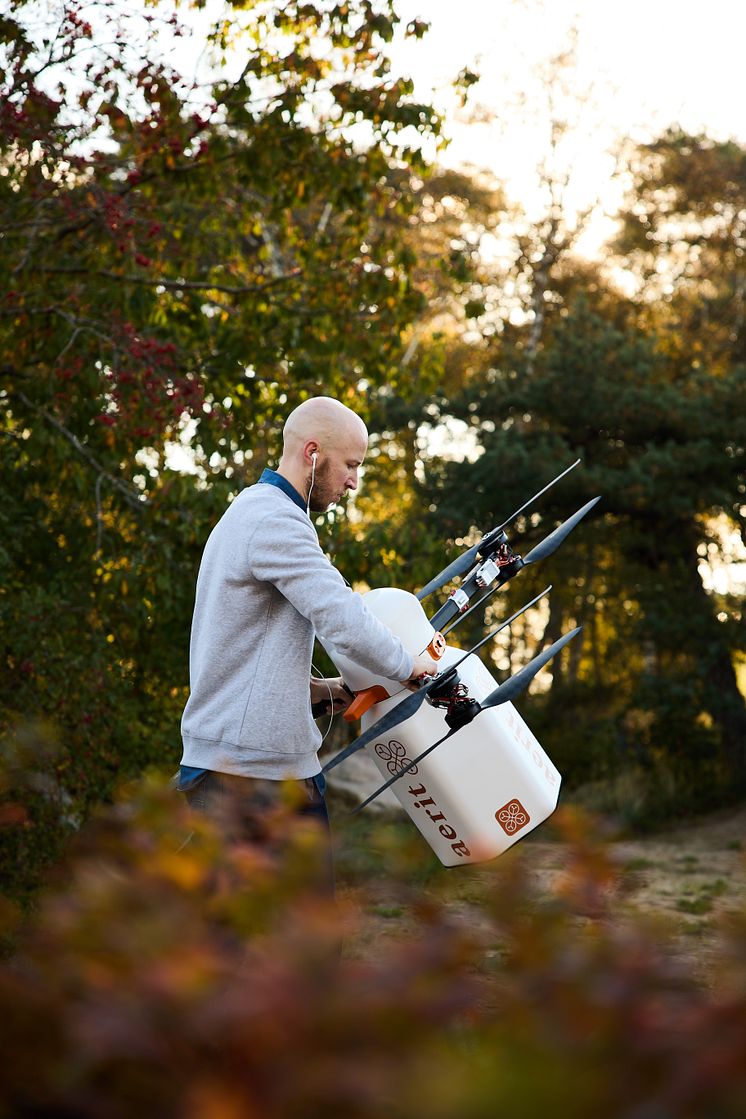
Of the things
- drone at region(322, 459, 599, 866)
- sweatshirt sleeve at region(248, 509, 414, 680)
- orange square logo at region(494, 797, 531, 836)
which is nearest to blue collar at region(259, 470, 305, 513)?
sweatshirt sleeve at region(248, 509, 414, 680)

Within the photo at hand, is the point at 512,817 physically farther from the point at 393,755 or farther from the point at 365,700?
the point at 365,700

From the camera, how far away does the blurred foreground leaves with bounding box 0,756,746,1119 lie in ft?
2.65

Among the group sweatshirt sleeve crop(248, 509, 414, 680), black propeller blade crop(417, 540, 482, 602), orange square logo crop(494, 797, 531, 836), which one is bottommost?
orange square logo crop(494, 797, 531, 836)

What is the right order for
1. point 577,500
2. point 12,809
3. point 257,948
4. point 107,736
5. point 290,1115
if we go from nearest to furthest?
point 290,1115, point 257,948, point 12,809, point 107,736, point 577,500

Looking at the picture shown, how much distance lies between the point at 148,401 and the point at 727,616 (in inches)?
326

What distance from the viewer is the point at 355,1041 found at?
867mm

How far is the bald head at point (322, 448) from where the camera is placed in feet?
9.46

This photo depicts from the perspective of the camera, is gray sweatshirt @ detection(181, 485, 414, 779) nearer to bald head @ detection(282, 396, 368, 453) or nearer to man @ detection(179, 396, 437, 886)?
man @ detection(179, 396, 437, 886)

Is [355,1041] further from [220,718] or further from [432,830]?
[432,830]

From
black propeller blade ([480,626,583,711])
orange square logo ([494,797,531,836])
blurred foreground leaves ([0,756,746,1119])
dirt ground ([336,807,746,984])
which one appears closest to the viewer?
blurred foreground leaves ([0,756,746,1119])

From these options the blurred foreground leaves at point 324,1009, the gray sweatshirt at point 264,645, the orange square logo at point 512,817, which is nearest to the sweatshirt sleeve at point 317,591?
the gray sweatshirt at point 264,645

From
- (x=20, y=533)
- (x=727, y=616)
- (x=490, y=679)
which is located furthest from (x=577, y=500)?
(x=490, y=679)

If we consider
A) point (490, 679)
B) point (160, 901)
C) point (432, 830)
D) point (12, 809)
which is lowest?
point (432, 830)

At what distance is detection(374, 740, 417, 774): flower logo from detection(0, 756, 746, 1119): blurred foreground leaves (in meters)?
1.94
